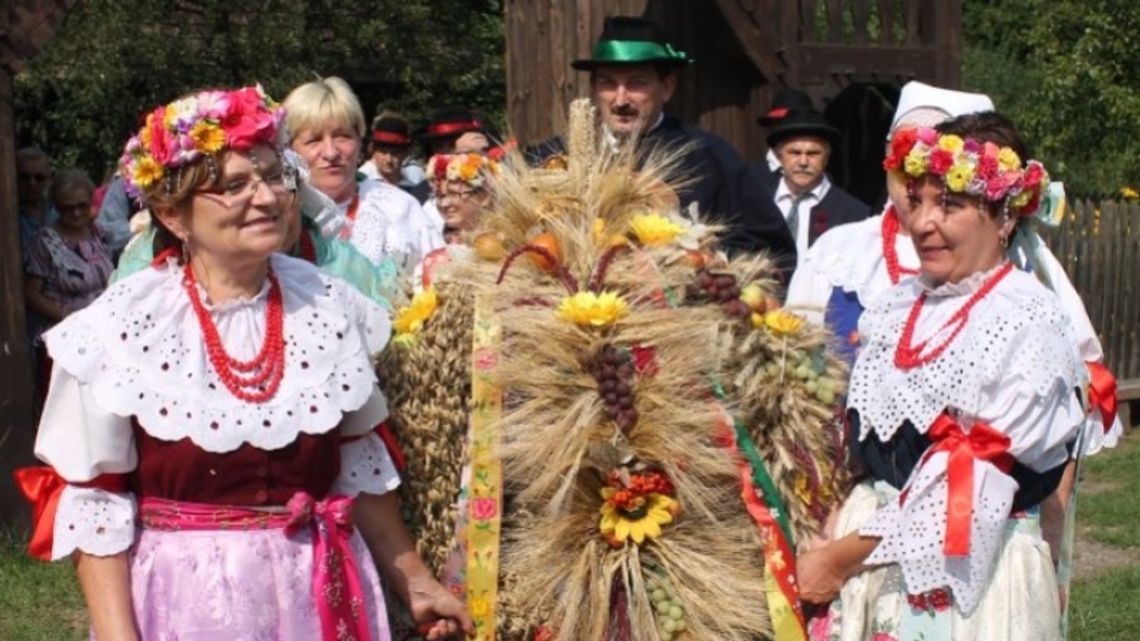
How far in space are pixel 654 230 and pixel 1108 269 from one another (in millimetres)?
9831

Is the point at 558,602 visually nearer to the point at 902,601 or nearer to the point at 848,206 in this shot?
the point at 902,601

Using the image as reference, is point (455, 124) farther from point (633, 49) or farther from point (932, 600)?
point (932, 600)

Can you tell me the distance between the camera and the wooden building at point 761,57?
939cm

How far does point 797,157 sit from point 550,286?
4.63 metres

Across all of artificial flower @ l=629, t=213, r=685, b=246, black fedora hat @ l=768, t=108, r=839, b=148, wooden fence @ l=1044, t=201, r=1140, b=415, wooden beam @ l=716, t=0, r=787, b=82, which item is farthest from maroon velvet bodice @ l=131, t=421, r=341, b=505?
wooden fence @ l=1044, t=201, r=1140, b=415

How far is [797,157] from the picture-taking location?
26.6 ft

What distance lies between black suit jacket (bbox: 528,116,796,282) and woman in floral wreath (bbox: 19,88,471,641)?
1.52m

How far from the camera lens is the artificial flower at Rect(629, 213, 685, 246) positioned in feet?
12.1

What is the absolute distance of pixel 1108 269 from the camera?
42.2ft

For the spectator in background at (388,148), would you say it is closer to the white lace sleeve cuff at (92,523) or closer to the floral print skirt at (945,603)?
the floral print skirt at (945,603)

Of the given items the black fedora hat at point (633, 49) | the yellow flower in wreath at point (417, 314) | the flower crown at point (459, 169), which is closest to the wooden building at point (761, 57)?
the flower crown at point (459, 169)

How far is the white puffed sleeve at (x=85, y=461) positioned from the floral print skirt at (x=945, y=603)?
1366mm

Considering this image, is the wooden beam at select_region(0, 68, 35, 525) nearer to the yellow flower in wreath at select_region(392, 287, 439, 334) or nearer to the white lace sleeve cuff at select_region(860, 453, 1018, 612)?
the yellow flower in wreath at select_region(392, 287, 439, 334)

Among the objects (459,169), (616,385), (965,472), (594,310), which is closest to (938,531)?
(965,472)
